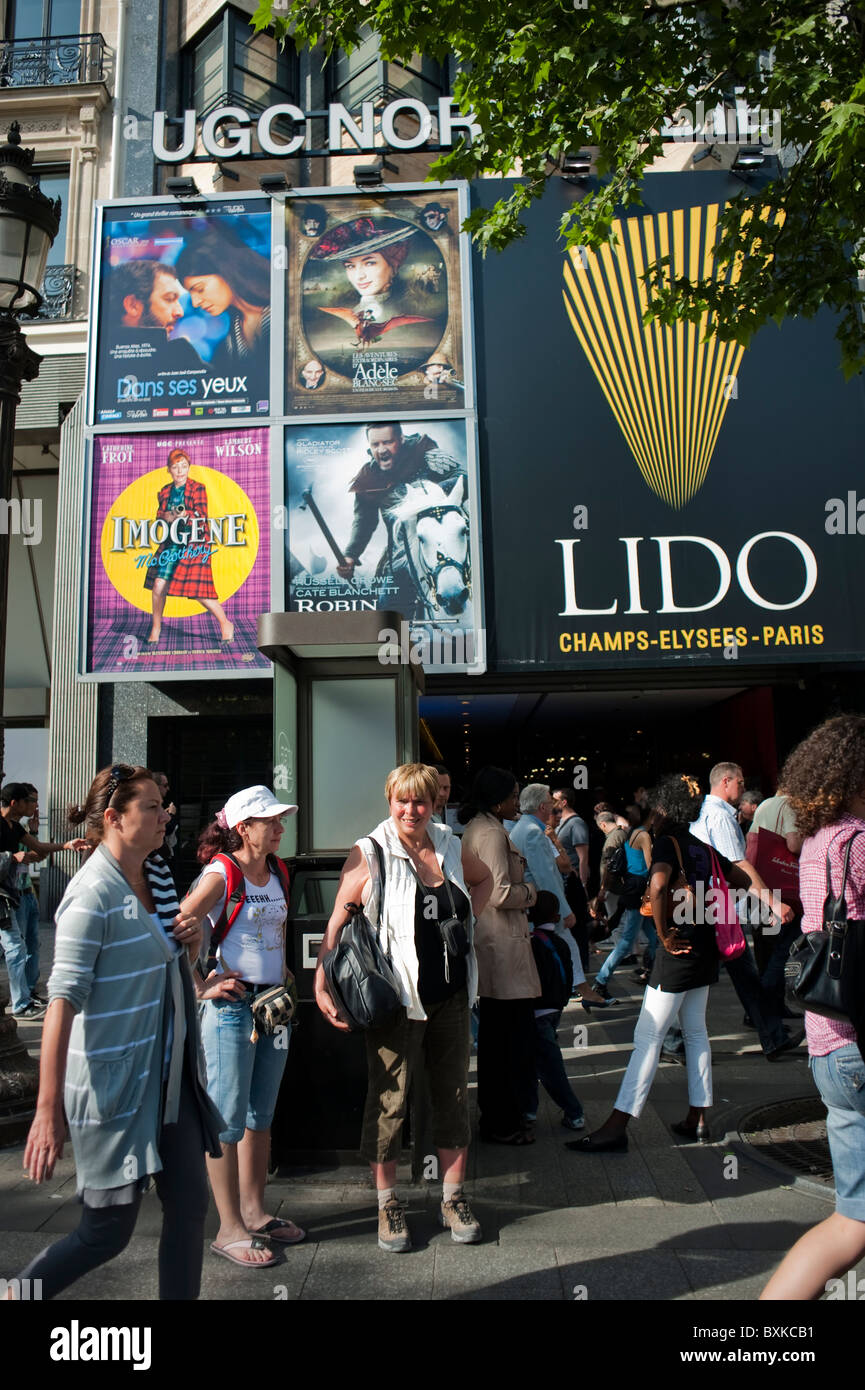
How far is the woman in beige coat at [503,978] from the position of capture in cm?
493

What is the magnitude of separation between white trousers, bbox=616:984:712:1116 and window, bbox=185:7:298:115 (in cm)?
1512

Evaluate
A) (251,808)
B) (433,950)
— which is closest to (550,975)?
(433,950)

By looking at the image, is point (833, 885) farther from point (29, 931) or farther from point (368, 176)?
point (368, 176)

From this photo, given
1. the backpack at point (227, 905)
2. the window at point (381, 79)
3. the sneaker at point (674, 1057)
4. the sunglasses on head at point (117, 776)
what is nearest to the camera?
the sunglasses on head at point (117, 776)

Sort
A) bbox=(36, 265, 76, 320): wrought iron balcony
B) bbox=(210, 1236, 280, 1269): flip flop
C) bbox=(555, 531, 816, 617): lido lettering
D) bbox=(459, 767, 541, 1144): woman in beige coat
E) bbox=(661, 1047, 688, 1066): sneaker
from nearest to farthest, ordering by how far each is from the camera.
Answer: bbox=(210, 1236, 280, 1269): flip flop, bbox=(459, 767, 541, 1144): woman in beige coat, bbox=(661, 1047, 688, 1066): sneaker, bbox=(555, 531, 816, 617): lido lettering, bbox=(36, 265, 76, 320): wrought iron balcony

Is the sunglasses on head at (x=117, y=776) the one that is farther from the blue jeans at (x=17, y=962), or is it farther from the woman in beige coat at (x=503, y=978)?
the blue jeans at (x=17, y=962)

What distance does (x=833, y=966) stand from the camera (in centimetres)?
288

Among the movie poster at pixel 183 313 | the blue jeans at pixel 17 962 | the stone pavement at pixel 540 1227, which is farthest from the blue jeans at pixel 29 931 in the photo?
the movie poster at pixel 183 313

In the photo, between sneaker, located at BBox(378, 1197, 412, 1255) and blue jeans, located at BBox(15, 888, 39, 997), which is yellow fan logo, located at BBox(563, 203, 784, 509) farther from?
sneaker, located at BBox(378, 1197, 412, 1255)

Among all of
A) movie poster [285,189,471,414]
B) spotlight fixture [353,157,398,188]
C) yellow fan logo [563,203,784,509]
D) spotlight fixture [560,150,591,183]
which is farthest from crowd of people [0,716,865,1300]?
spotlight fixture [353,157,398,188]

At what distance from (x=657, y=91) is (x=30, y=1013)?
27.3ft

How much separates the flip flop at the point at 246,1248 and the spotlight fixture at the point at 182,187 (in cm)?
1325

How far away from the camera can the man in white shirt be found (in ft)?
19.1

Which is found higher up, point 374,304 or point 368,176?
point 368,176
